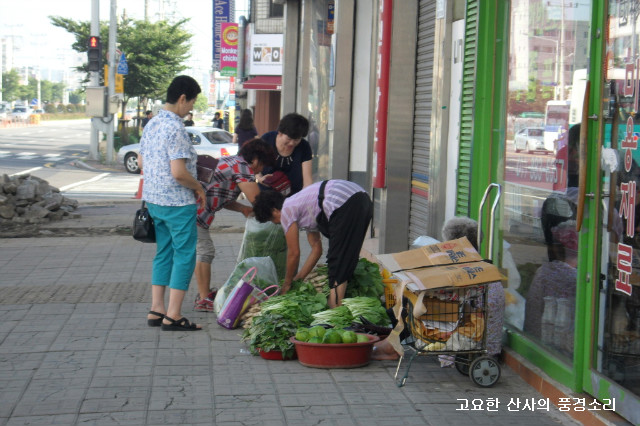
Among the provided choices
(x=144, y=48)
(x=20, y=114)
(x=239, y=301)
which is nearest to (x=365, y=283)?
(x=239, y=301)

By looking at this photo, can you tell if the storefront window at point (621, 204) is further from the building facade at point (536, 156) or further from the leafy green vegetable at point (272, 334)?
the leafy green vegetable at point (272, 334)

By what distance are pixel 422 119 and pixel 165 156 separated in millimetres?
3344

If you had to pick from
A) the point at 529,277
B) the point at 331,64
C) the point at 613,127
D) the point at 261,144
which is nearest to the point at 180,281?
the point at 261,144

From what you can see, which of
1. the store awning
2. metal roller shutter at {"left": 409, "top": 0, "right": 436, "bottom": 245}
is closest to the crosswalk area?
the store awning

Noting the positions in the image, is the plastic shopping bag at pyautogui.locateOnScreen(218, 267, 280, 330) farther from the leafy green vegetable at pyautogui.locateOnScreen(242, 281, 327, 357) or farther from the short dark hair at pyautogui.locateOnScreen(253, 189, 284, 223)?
the short dark hair at pyautogui.locateOnScreen(253, 189, 284, 223)

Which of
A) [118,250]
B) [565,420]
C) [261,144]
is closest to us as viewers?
[565,420]

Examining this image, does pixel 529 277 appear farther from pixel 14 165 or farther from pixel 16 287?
pixel 14 165

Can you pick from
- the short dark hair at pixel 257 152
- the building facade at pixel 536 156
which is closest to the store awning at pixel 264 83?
the building facade at pixel 536 156

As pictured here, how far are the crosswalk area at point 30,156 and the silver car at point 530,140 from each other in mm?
31298

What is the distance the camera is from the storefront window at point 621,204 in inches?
160

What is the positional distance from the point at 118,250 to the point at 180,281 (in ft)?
15.6

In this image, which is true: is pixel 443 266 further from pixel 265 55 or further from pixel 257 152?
pixel 265 55

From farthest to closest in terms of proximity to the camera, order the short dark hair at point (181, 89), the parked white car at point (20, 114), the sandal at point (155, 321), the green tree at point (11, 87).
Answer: the green tree at point (11, 87), the parked white car at point (20, 114), the sandal at point (155, 321), the short dark hair at point (181, 89)

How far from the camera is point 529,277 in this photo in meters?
5.52
